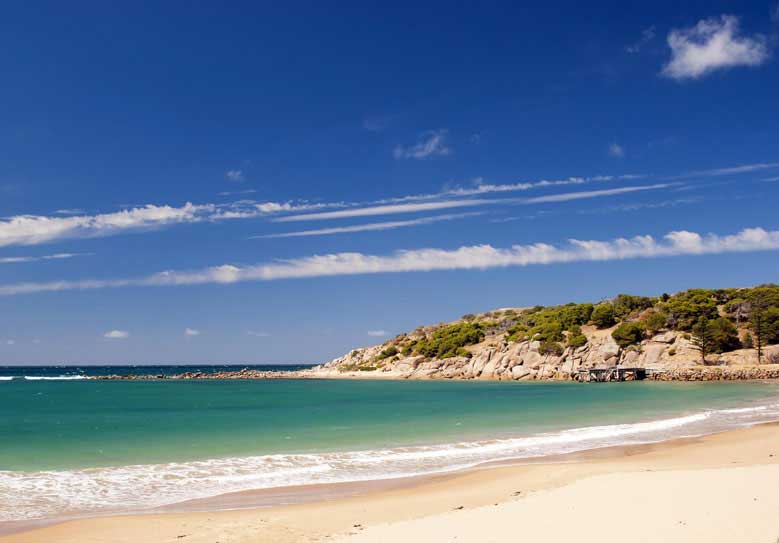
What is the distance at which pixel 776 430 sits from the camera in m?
25.8

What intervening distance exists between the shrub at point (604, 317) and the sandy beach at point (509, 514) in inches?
3582

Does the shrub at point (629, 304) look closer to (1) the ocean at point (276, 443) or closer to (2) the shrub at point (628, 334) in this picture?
(2) the shrub at point (628, 334)

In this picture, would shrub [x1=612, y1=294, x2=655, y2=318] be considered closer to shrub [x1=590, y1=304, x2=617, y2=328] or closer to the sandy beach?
shrub [x1=590, y1=304, x2=617, y2=328]

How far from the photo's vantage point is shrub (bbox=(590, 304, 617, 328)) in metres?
103

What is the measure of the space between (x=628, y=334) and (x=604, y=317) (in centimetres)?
844

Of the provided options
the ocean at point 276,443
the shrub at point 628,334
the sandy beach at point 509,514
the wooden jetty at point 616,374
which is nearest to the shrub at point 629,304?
the shrub at point 628,334

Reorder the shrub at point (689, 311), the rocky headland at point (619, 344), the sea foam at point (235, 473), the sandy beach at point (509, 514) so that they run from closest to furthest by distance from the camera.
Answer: the sandy beach at point (509, 514) < the sea foam at point (235, 473) < the rocky headland at point (619, 344) < the shrub at point (689, 311)

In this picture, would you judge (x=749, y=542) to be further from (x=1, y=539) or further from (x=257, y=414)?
(x=257, y=414)

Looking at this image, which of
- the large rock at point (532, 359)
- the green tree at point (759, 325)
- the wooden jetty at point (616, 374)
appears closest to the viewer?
the green tree at point (759, 325)

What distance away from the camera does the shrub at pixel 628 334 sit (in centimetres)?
9412

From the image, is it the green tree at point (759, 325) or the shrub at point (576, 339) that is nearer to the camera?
the green tree at point (759, 325)

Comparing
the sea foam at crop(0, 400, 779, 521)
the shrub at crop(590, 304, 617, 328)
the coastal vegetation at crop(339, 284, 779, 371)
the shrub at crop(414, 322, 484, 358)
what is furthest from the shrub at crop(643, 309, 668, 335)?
the sea foam at crop(0, 400, 779, 521)

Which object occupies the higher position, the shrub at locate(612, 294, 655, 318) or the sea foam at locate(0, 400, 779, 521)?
the shrub at locate(612, 294, 655, 318)

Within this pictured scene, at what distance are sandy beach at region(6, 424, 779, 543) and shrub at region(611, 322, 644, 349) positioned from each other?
273 feet
